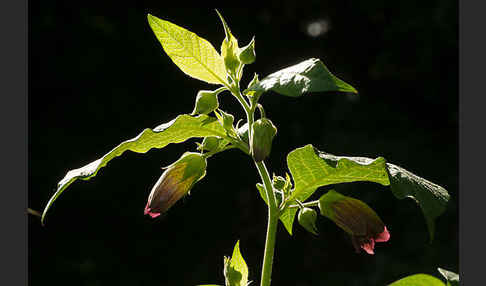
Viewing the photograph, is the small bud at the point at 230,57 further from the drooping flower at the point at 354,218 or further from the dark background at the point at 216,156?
the dark background at the point at 216,156

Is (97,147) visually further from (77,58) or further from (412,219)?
(412,219)

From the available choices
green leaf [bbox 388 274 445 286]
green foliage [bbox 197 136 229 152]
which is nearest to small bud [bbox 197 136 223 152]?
green foliage [bbox 197 136 229 152]

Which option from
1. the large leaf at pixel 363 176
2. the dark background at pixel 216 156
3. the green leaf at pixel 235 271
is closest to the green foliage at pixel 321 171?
the large leaf at pixel 363 176

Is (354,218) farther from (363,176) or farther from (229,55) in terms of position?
(229,55)

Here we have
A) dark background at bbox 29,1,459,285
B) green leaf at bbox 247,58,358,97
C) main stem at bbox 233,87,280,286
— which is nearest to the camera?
green leaf at bbox 247,58,358,97

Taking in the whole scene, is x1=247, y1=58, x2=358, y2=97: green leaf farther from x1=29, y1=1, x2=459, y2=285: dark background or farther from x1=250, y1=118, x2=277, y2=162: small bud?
x1=29, y1=1, x2=459, y2=285: dark background

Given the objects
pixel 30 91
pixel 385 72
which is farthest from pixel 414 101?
pixel 30 91
